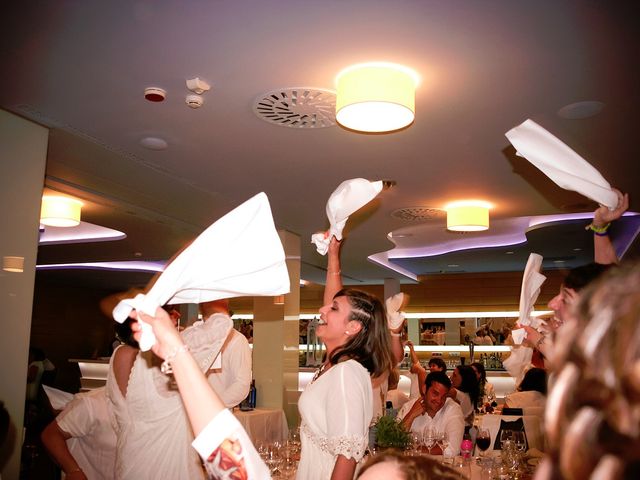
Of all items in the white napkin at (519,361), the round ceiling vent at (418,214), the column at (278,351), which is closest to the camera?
the white napkin at (519,361)

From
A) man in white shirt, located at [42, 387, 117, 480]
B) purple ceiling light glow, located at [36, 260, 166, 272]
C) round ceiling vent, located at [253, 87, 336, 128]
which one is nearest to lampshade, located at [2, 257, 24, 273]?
man in white shirt, located at [42, 387, 117, 480]

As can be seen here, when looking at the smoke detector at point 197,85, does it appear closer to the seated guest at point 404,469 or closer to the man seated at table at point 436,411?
the seated guest at point 404,469

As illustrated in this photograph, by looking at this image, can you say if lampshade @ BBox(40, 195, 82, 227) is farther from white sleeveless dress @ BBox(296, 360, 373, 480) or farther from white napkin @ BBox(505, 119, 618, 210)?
white napkin @ BBox(505, 119, 618, 210)

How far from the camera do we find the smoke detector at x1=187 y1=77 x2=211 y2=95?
295cm

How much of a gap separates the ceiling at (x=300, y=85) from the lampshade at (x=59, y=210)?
5.8 inches

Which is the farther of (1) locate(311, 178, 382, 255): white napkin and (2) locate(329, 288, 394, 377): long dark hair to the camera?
(1) locate(311, 178, 382, 255): white napkin

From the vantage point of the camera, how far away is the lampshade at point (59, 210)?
5.20m

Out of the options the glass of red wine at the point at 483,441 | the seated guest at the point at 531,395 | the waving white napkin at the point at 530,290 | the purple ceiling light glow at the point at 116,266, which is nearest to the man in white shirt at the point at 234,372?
the glass of red wine at the point at 483,441

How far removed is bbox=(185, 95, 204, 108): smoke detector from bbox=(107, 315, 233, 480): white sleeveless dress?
1.27 meters

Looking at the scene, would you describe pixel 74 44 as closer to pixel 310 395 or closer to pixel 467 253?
pixel 310 395

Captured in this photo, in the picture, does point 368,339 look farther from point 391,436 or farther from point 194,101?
point 194,101

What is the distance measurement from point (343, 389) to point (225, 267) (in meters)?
1.01

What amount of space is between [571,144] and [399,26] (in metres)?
1.95

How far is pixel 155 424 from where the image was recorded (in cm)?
262
